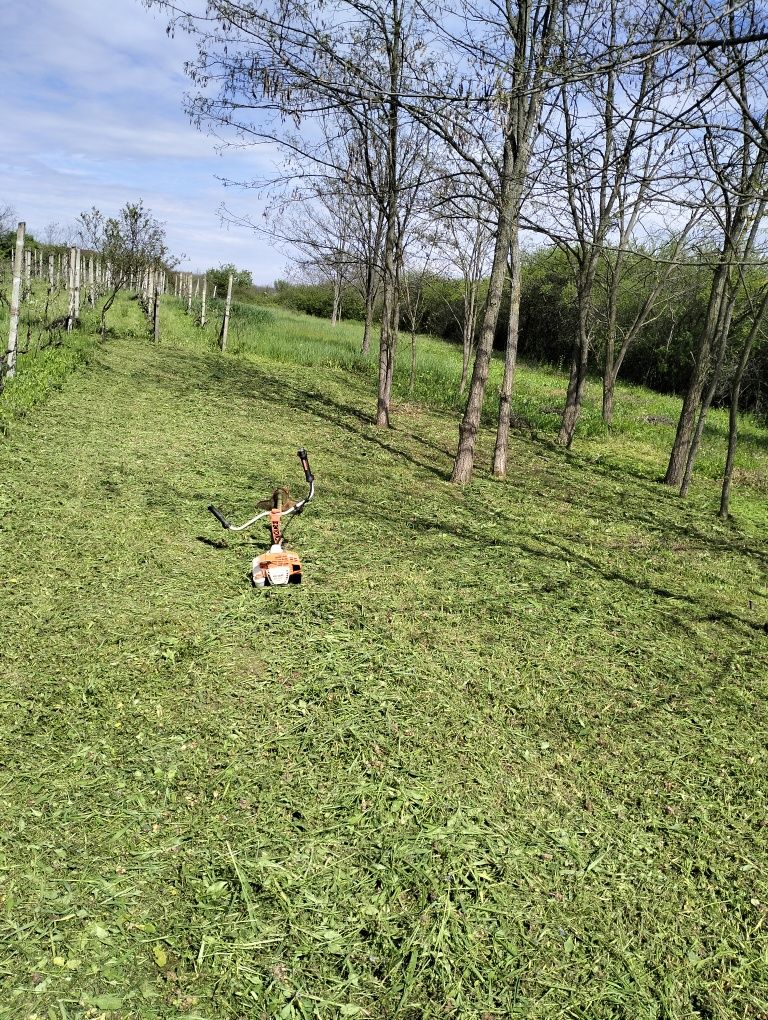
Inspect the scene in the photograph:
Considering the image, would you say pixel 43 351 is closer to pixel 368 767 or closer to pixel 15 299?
pixel 15 299

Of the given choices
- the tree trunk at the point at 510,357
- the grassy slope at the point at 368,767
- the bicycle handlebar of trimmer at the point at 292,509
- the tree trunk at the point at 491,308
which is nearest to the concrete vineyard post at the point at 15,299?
the grassy slope at the point at 368,767

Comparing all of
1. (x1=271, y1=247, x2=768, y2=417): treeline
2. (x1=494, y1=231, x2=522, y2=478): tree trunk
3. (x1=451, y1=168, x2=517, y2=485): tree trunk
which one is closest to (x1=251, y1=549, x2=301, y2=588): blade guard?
(x1=451, y1=168, x2=517, y2=485): tree trunk

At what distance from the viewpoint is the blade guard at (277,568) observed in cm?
488

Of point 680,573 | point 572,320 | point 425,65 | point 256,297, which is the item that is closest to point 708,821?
point 680,573

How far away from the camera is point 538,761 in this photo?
371 cm

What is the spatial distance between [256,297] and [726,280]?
48019mm

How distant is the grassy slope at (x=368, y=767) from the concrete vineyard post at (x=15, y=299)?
2.49 meters

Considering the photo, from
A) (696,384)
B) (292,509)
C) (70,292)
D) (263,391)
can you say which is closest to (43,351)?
(263,391)

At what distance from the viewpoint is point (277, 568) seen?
4875 mm

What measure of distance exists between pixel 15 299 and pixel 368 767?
334 inches

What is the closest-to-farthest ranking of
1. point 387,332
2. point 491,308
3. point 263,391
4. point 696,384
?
point 491,308 < point 696,384 < point 387,332 < point 263,391

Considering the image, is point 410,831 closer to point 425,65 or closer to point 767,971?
point 767,971

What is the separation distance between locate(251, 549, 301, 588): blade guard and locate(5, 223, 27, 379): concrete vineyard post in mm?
6029

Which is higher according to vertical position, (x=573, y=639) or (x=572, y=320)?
(x=572, y=320)
